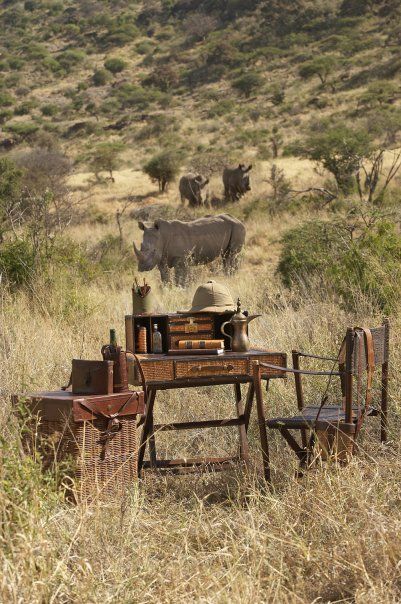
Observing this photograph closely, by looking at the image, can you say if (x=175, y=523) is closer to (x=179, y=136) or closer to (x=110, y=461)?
(x=110, y=461)

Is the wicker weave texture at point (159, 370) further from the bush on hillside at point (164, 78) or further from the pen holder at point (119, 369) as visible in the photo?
the bush on hillside at point (164, 78)

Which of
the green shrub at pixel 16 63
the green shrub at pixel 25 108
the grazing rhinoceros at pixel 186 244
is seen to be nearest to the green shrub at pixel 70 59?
the green shrub at pixel 16 63

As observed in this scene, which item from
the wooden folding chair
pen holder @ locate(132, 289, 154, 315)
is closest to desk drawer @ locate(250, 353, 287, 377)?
the wooden folding chair

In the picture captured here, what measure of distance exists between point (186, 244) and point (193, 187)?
924 cm

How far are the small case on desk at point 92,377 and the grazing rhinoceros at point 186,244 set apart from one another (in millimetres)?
7123

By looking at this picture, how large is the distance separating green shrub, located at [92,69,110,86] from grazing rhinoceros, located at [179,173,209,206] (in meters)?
34.9

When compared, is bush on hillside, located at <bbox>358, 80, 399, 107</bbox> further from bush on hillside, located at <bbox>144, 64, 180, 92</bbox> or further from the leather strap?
the leather strap

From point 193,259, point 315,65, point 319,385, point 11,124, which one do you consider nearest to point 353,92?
point 315,65

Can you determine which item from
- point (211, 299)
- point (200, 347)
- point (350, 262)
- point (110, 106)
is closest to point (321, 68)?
point (110, 106)

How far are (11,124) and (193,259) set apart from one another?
1458 inches

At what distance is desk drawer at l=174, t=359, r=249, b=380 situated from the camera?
4.84 m

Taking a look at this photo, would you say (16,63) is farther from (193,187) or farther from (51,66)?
(193,187)

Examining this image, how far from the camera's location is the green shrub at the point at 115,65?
56.4 metres

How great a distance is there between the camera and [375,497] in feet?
12.9
